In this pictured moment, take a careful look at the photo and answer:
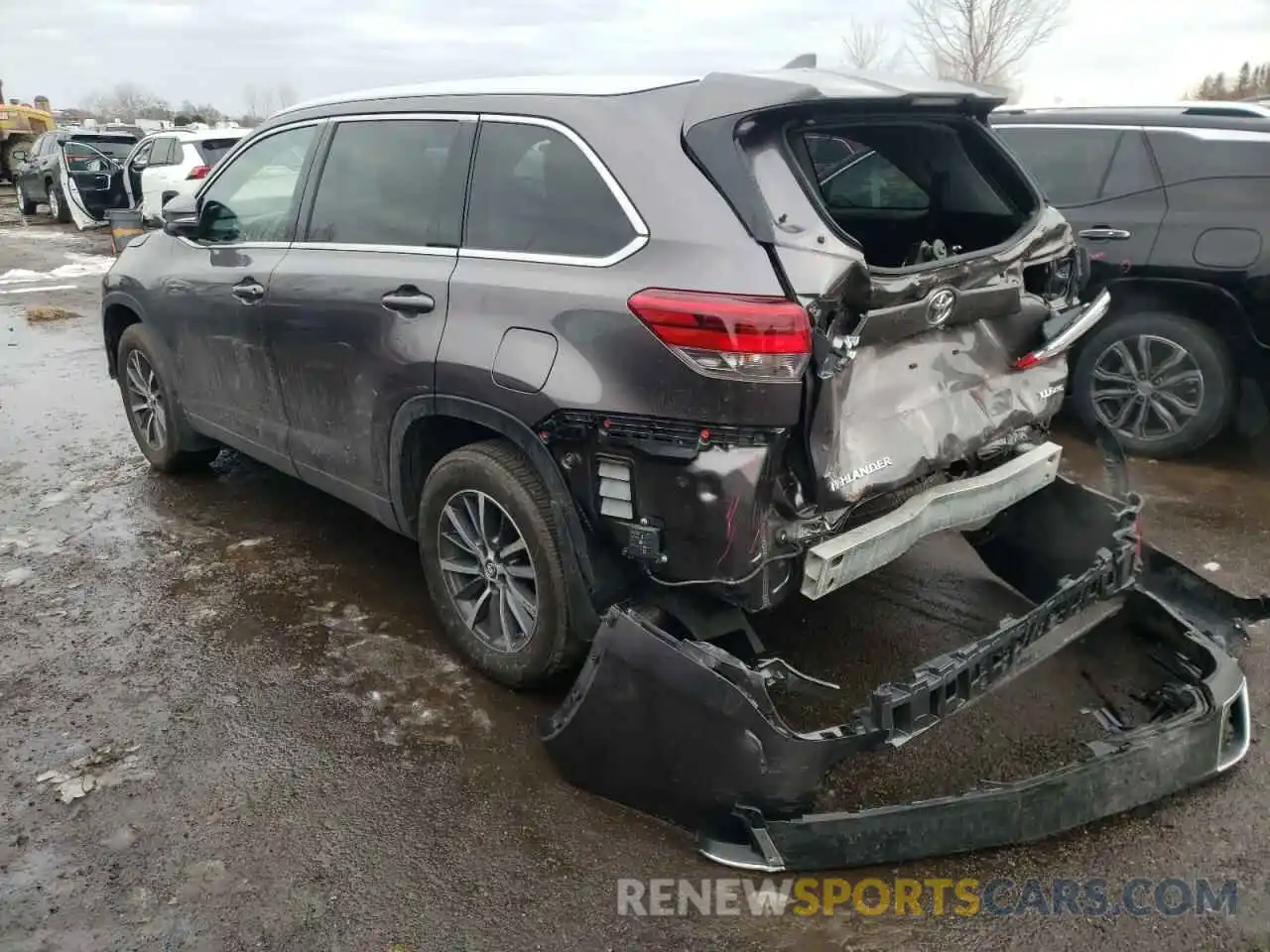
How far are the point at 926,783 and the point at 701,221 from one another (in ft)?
5.86

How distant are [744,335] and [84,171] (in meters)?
20.6

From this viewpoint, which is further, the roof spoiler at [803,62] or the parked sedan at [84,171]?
the parked sedan at [84,171]

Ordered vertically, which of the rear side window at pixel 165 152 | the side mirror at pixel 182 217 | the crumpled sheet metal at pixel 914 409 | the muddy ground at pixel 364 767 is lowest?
the muddy ground at pixel 364 767

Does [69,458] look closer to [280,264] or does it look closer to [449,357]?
[280,264]

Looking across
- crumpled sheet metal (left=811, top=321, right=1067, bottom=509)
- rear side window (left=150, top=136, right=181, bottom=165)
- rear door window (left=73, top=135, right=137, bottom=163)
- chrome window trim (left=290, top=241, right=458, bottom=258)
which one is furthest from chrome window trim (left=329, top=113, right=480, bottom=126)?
rear door window (left=73, top=135, right=137, bottom=163)

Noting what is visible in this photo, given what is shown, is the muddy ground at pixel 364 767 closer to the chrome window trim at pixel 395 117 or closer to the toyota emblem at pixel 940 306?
the toyota emblem at pixel 940 306

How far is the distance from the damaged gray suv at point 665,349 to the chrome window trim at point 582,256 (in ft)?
0.03

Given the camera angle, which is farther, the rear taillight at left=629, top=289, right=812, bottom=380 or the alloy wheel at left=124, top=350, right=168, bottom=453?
the alloy wheel at left=124, top=350, right=168, bottom=453

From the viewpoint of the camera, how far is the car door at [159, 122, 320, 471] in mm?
4074

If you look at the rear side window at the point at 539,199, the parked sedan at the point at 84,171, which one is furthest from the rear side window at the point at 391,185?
the parked sedan at the point at 84,171

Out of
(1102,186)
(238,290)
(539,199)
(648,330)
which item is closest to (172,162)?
(238,290)

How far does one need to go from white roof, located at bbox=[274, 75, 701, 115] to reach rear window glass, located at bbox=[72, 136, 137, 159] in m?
18.9

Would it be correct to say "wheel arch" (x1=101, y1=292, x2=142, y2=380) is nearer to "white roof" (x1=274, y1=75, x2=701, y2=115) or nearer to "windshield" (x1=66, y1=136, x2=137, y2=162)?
"white roof" (x1=274, y1=75, x2=701, y2=115)

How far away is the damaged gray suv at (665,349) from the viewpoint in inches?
101
